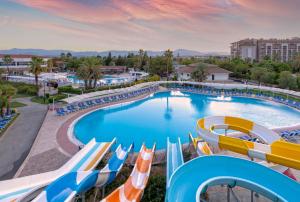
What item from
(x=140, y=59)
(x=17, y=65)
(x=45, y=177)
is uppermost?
(x=140, y=59)

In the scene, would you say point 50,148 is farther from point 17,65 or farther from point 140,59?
point 17,65

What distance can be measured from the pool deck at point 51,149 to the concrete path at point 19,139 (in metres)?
0.33

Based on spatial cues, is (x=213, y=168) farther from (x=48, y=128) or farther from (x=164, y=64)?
(x=164, y=64)

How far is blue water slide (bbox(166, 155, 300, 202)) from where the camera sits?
19.1 feet

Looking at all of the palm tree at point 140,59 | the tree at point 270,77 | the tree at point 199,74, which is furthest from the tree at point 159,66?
the tree at point 270,77

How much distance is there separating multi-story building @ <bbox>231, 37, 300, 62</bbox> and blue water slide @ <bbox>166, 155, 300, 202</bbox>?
98.2 m

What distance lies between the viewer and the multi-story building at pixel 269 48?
9900 cm

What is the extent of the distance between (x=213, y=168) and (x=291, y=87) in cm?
2947

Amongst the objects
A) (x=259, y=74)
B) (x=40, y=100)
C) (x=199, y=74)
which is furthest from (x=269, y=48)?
(x=40, y=100)

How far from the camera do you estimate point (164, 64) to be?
45.8 m

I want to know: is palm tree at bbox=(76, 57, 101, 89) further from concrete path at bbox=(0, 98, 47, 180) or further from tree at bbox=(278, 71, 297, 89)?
tree at bbox=(278, 71, 297, 89)

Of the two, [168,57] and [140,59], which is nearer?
[168,57]

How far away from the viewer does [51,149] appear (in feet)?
39.3

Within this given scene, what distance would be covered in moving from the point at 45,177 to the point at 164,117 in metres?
13.2
